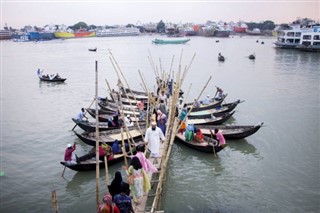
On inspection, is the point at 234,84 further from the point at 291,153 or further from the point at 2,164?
the point at 2,164

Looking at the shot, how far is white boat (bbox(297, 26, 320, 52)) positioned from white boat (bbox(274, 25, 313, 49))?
697mm

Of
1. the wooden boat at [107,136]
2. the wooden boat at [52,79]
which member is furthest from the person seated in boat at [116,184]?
the wooden boat at [52,79]

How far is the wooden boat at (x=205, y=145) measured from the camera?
1052cm

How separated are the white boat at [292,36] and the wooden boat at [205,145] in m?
46.8

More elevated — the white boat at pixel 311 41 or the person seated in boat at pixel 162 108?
the white boat at pixel 311 41

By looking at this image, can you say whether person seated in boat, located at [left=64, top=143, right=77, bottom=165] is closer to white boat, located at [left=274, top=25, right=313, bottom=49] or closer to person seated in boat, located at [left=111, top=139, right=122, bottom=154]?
person seated in boat, located at [left=111, top=139, right=122, bottom=154]

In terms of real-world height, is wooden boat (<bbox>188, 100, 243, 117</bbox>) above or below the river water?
above

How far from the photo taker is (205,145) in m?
10.8

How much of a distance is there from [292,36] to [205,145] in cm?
5010

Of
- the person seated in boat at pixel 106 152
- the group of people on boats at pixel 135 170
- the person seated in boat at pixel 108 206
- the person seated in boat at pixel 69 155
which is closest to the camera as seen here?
the person seated in boat at pixel 108 206

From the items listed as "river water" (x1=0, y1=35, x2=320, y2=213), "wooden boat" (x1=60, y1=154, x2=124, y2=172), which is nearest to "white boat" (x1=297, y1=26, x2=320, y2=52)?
"river water" (x1=0, y1=35, x2=320, y2=213)

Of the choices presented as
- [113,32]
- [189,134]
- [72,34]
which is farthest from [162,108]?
[113,32]

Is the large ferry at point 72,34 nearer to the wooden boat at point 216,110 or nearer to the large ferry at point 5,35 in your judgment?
the large ferry at point 5,35

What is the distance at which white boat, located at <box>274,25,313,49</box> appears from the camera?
51394mm
